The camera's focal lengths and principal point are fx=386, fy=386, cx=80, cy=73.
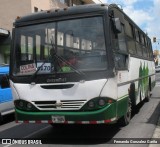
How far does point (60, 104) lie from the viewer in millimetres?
8336

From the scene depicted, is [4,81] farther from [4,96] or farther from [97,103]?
[97,103]

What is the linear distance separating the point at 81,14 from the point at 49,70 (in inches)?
56.2

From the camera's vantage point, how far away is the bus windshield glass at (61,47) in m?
8.33

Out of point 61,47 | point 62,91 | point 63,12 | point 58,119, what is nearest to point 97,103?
point 62,91

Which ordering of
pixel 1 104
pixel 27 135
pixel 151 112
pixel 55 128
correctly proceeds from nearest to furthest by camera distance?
pixel 27 135
pixel 55 128
pixel 1 104
pixel 151 112

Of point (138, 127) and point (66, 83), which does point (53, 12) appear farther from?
point (138, 127)

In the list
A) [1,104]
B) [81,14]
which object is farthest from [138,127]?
[1,104]

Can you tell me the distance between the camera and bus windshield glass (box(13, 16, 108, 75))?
8.33 m

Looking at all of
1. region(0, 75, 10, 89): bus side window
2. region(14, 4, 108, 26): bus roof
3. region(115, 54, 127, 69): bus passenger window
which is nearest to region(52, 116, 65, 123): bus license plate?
region(115, 54, 127, 69): bus passenger window

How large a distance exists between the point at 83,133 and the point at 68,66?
2.20m

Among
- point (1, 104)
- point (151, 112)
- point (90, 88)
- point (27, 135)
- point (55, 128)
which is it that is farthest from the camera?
point (151, 112)

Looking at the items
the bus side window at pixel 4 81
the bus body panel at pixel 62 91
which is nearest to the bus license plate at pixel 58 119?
the bus body panel at pixel 62 91

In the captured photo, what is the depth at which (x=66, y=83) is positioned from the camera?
27.2 feet

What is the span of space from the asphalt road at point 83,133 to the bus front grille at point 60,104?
2.75ft
